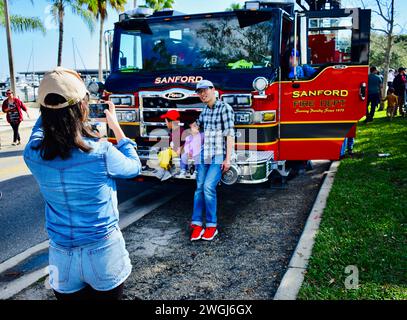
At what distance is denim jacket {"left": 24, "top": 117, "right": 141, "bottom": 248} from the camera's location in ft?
6.79

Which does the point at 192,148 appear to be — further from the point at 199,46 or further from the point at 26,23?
the point at 26,23

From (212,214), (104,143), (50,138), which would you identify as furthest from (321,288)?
(50,138)

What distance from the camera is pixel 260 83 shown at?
17.2 ft

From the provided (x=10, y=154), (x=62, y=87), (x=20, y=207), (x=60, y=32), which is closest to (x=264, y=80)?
(x=62, y=87)

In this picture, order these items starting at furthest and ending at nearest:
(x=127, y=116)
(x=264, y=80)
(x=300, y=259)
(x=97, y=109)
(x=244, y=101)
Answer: (x=127, y=116)
(x=97, y=109)
(x=244, y=101)
(x=264, y=80)
(x=300, y=259)

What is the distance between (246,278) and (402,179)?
4.24 m

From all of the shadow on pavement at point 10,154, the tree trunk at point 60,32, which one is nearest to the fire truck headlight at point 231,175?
the shadow on pavement at point 10,154

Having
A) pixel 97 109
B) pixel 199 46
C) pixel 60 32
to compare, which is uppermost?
pixel 60 32

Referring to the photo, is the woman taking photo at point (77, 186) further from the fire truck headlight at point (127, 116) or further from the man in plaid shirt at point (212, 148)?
the fire truck headlight at point (127, 116)

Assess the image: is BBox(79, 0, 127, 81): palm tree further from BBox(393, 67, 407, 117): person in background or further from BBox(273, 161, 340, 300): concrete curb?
BBox(273, 161, 340, 300): concrete curb

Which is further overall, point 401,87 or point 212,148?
point 401,87

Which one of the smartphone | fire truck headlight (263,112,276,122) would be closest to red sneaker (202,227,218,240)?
fire truck headlight (263,112,276,122)

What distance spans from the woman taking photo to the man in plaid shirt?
8.45 ft

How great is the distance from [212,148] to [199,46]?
2.03 metres
